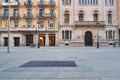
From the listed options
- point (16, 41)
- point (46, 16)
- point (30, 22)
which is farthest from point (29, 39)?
point (46, 16)

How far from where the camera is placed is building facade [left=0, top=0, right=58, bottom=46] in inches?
2586

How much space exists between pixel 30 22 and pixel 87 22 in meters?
14.5

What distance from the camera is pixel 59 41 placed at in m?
65.4

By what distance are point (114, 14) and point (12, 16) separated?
26023mm

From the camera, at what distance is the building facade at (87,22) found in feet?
214

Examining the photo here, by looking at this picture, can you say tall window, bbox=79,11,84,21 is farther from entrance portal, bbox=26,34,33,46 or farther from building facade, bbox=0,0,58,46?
entrance portal, bbox=26,34,33,46

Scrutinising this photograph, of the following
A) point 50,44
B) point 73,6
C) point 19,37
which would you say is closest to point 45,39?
point 50,44

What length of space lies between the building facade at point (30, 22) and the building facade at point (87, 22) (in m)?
2.29

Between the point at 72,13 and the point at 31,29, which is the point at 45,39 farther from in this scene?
the point at 72,13

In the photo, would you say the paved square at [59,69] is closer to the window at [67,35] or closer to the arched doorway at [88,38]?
the window at [67,35]

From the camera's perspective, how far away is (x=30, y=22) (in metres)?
66.2

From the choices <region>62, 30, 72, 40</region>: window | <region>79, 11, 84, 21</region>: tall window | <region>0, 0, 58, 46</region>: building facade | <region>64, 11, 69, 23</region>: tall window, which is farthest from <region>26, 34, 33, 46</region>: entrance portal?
<region>79, 11, 84, 21</region>: tall window

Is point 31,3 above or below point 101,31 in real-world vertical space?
above

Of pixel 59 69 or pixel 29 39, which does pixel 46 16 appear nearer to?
pixel 29 39
